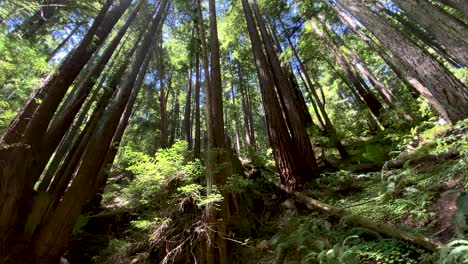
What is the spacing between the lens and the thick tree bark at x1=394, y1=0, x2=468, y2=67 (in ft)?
15.2

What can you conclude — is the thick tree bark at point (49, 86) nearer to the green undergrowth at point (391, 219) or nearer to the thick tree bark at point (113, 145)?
the thick tree bark at point (113, 145)

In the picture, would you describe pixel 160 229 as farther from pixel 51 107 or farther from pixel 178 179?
pixel 51 107

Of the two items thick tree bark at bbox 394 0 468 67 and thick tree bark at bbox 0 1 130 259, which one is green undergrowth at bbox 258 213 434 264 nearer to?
thick tree bark at bbox 394 0 468 67

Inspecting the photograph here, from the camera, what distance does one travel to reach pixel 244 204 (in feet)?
21.2

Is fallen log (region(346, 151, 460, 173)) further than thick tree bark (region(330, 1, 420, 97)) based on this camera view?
No

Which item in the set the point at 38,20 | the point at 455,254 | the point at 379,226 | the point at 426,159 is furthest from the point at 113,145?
the point at 455,254

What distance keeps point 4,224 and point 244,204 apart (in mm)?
4425

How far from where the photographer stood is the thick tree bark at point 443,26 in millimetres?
4626

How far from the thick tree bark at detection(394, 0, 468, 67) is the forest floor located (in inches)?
53.5

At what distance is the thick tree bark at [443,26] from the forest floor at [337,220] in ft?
4.46

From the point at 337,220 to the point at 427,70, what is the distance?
312 centimetres

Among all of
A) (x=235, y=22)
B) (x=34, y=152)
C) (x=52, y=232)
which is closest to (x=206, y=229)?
(x=52, y=232)

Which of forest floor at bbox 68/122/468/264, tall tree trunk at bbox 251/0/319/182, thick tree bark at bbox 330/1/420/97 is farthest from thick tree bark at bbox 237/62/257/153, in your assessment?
forest floor at bbox 68/122/468/264

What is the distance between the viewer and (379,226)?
12.2ft
